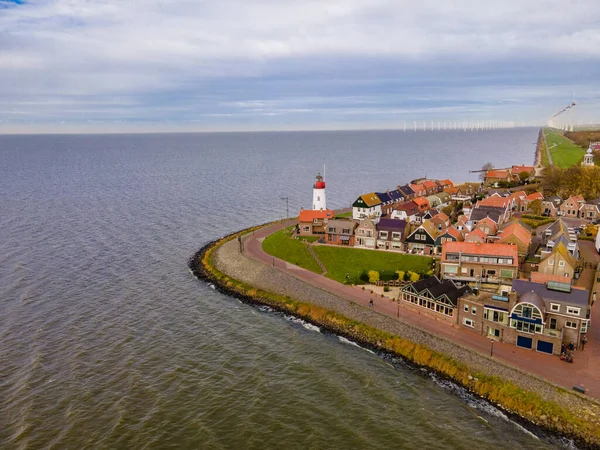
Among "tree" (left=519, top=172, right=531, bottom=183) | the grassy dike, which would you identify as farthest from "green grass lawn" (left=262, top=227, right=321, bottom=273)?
"tree" (left=519, top=172, right=531, bottom=183)

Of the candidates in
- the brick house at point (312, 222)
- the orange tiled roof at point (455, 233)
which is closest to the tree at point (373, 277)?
the orange tiled roof at point (455, 233)

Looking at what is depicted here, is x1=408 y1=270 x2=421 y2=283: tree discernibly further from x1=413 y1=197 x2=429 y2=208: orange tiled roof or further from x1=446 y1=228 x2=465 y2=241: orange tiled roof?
x1=413 y1=197 x2=429 y2=208: orange tiled roof

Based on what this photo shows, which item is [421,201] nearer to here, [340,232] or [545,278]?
[340,232]

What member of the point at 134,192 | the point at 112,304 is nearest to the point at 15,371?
the point at 112,304

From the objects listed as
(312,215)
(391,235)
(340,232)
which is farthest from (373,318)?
(312,215)

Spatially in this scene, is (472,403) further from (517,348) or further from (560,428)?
(517,348)

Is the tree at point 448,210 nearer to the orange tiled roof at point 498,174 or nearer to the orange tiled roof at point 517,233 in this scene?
the orange tiled roof at point 517,233
